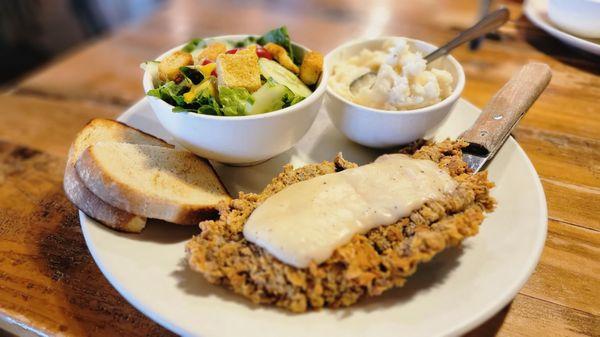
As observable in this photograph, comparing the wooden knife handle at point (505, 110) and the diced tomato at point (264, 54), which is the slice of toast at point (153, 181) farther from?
the wooden knife handle at point (505, 110)

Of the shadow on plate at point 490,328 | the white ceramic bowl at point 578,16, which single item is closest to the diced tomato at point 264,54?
the shadow on plate at point 490,328

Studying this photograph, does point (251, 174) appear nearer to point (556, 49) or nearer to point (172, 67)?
point (172, 67)

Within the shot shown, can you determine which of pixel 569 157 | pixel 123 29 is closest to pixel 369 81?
pixel 569 157

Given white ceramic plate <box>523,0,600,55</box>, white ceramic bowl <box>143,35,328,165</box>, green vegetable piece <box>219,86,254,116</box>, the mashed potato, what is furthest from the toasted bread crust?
white ceramic plate <box>523,0,600,55</box>

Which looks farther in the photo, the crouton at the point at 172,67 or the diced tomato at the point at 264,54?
the diced tomato at the point at 264,54

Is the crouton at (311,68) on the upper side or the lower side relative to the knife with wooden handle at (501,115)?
upper
